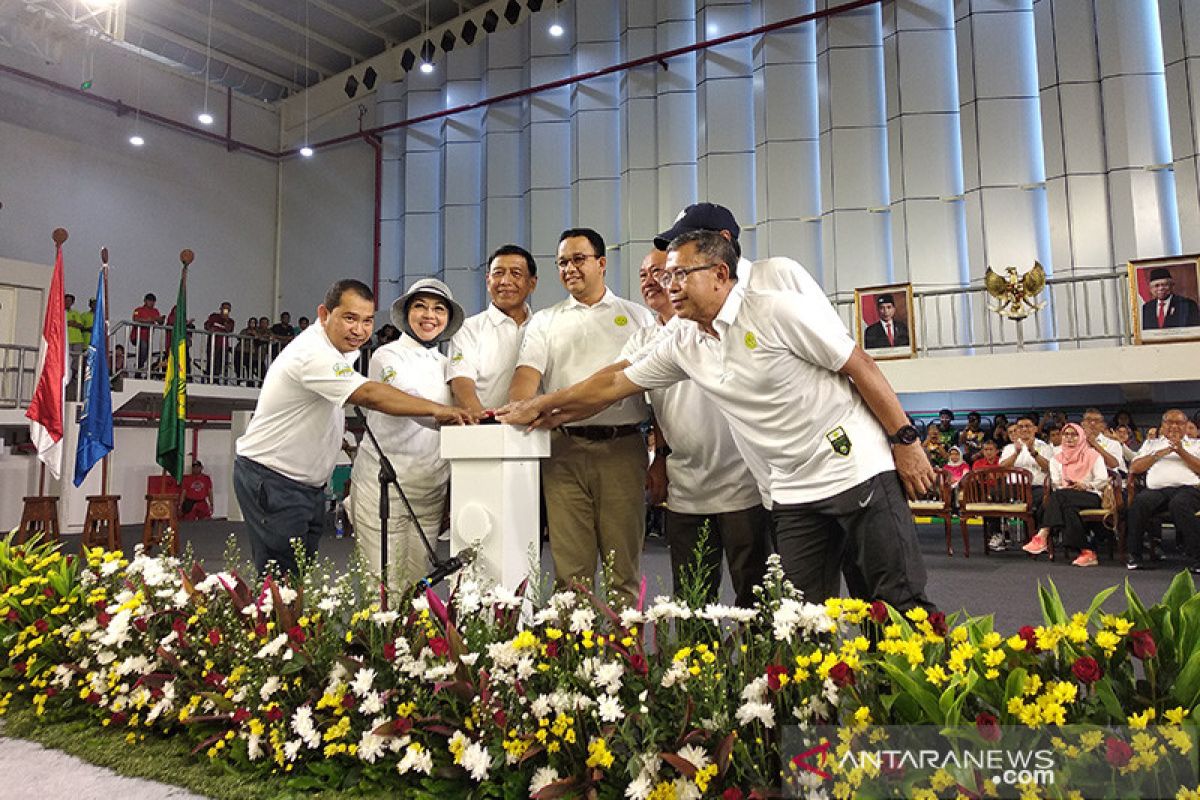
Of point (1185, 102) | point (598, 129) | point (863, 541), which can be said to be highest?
point (598, 129)

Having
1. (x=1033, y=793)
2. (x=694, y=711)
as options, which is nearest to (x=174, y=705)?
(x=694, y=711)

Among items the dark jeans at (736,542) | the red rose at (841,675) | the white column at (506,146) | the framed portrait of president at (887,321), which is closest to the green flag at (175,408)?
the dark jeans at (736,542)

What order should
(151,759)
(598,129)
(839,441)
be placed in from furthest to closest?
(598,129)
(839,441)
(151,759)

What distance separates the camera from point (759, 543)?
2.33 metres

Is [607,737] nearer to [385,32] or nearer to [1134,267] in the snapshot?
[1134,267]

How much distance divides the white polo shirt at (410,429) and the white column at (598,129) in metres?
9.98

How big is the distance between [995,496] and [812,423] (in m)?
5.69

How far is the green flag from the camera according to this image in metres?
5.38

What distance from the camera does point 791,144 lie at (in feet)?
37.4

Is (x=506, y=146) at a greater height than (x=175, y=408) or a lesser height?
greater

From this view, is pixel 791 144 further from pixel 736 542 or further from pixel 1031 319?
pixel 736 542

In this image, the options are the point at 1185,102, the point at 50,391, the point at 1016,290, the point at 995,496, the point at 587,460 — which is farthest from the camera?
the point at 1016,290

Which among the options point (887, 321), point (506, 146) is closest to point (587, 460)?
point (887, 321)

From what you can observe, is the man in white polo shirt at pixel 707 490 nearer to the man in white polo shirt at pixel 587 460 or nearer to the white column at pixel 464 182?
the man in white polo shirt at pixel 587 460
